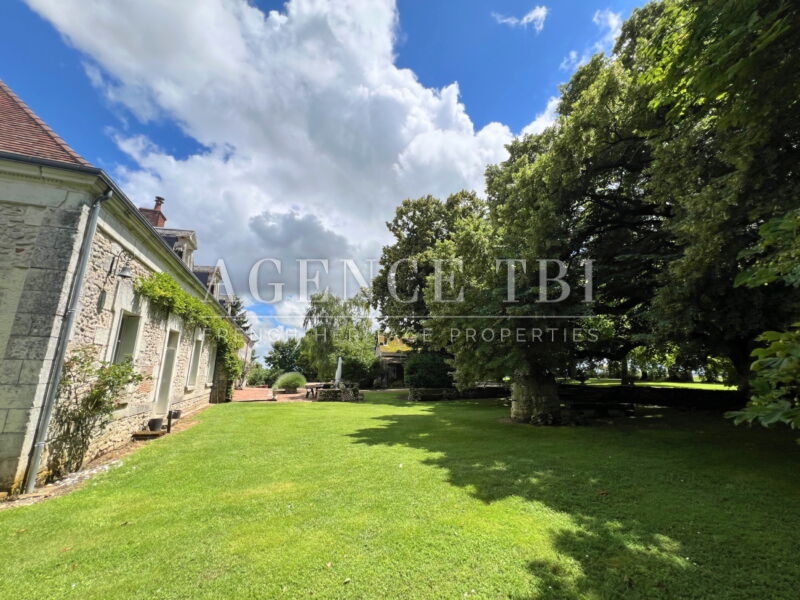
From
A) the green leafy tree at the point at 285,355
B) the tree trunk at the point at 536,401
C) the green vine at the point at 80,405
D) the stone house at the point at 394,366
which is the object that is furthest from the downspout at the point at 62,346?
the green leafy tree at the point at 285,355

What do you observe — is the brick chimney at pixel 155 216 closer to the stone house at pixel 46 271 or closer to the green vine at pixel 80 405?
the stone house at pixel 46 271

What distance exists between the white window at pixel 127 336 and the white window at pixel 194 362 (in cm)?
440

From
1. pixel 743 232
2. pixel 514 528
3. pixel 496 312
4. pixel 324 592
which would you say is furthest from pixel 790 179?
pixel 324 592

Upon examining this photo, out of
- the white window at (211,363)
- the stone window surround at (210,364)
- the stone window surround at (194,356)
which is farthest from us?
the white window at (211,363)

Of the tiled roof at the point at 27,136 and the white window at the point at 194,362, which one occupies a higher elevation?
the tiled roof at the point at 27,136

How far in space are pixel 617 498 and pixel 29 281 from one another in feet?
29.3

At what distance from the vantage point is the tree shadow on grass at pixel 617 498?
288 centimetres

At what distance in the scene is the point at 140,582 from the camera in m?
2.80

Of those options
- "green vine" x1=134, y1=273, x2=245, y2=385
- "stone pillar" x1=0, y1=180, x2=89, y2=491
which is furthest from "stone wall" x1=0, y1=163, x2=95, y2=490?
"green vine" x1=134, y1=273, x2=245, y2=385

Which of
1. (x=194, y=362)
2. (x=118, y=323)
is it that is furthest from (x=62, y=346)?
(x=194, y=362)

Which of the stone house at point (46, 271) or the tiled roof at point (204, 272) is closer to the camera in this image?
the stone house at point (46, 271)

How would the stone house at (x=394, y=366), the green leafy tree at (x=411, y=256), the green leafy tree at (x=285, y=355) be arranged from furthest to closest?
the green leafy tree at (x=285, y=355) < the stone house at (x=394, y=366) < the green leafy tree at (x=411, y=256)

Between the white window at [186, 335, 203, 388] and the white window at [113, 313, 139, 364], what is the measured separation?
4401mm

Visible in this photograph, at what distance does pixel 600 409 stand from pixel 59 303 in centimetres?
1443
